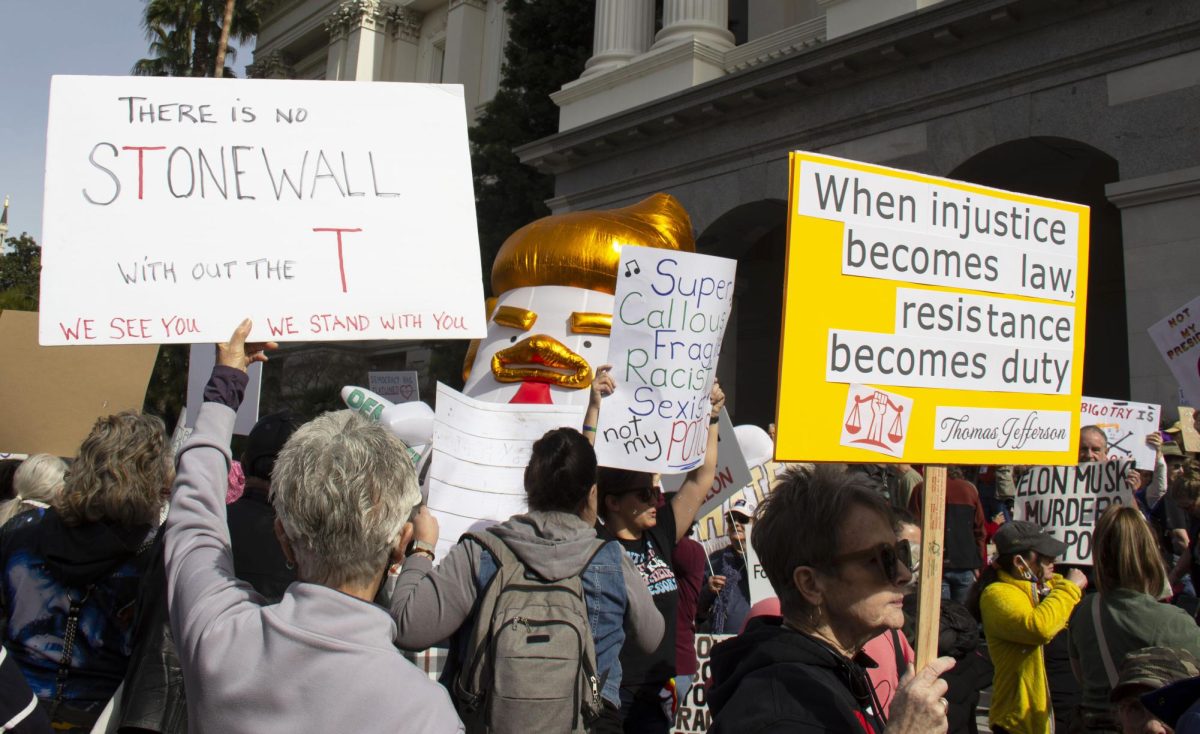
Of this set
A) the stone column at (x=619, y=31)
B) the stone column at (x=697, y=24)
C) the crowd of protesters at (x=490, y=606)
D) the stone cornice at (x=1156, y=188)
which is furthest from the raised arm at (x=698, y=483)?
the stone column at (x=619, y=31)

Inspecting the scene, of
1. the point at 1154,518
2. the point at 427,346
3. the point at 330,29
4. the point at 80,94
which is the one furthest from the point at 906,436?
the point at 330,29

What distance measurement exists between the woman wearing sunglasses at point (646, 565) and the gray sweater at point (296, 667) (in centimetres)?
153

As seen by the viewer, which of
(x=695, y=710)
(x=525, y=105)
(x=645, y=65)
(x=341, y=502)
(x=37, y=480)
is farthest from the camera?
(x=525, y=105)

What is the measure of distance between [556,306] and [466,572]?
3.60 meters

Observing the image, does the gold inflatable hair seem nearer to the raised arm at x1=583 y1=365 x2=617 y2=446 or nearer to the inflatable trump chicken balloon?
the inflatable trump chicken balloon

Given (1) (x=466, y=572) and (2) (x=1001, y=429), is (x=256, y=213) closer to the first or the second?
(1) (x=466, y=572)

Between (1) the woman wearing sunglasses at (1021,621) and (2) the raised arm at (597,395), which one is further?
(1) the woman wearing sunglasses at (1021,621)

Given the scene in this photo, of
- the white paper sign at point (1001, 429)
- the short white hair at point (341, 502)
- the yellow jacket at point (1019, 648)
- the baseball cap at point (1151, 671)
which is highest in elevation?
the white paper sign at point (1001, 429)

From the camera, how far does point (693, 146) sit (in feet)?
48.4

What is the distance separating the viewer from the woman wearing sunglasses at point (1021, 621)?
400 centimetres

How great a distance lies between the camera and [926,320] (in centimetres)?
276

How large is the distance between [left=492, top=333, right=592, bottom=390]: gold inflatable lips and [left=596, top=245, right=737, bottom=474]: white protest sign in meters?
1.29

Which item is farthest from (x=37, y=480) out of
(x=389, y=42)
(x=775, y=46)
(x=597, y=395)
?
(x=389, y=42)

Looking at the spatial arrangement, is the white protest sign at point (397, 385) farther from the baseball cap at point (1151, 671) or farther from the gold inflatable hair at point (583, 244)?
the baseball cap at point (1151, 671)
